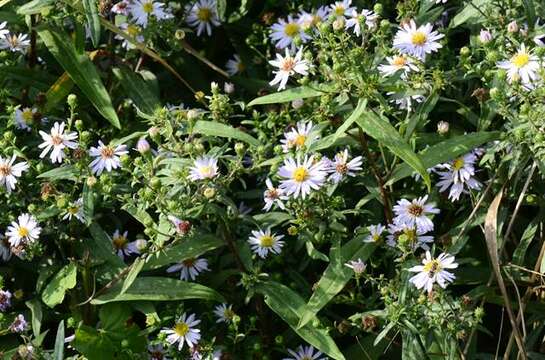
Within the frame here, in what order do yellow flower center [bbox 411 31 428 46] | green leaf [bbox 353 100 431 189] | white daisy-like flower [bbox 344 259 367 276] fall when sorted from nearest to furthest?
green leaf [bbox 353 100 431 189], white daisy-like flower [bbox 344 259 367 276], yellow flower center [bbox 411 31 428 46]

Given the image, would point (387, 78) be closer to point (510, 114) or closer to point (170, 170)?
point (510, 114)

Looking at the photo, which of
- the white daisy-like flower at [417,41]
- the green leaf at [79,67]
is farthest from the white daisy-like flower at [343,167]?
the green leaf at [79,67]

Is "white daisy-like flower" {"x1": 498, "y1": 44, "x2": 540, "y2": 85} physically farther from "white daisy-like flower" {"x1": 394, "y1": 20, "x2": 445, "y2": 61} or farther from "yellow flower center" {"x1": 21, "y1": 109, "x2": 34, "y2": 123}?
"yellow flower center" {"x1": 21, "y1": 109, "x2": 34, "y2": 123}

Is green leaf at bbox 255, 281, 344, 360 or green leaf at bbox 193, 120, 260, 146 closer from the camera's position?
green leaf at bbox 255, 281, 344, 360

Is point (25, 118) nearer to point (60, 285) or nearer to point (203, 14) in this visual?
point (60, 285)

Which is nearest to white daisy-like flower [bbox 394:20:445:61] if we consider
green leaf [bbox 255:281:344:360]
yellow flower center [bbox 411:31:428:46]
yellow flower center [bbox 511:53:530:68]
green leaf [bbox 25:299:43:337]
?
yellow flower center [bbox 411:31:428:46]

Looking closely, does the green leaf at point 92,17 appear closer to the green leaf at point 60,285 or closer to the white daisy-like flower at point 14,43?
the white daisy-like flower at point 14,43
